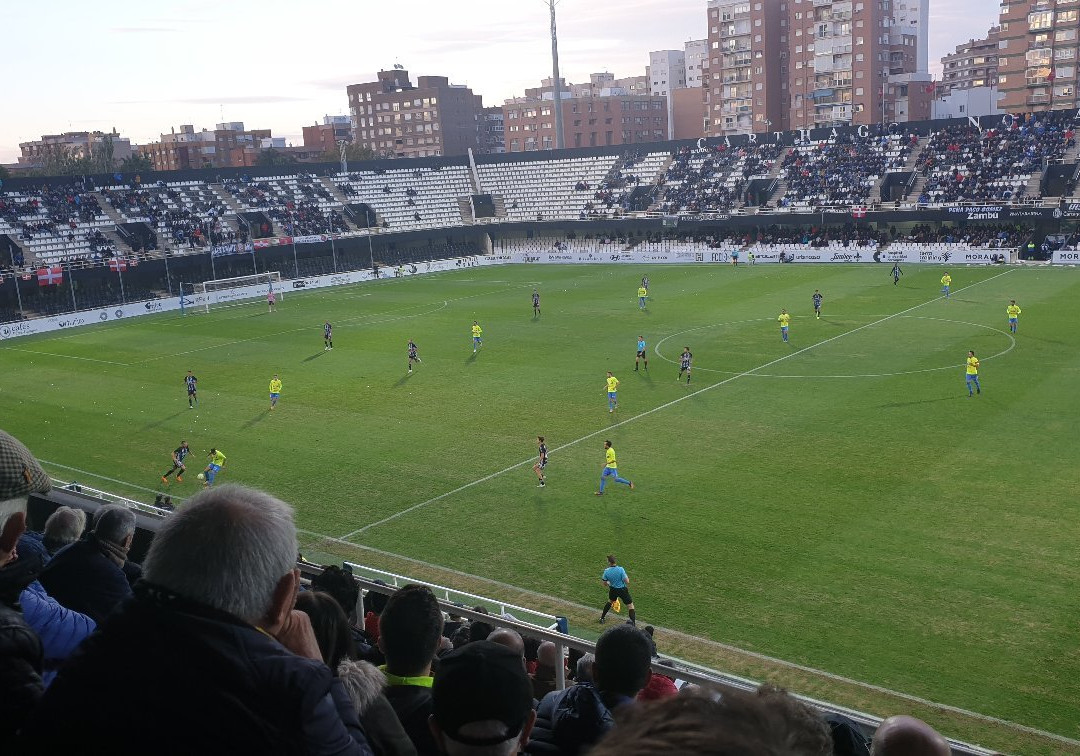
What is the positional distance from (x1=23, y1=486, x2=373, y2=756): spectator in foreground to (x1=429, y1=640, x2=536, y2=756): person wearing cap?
57 cm

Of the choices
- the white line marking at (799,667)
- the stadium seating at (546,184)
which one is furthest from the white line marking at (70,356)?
the stadium seating at (546,184)

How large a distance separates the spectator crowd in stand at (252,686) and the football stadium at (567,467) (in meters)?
0.01

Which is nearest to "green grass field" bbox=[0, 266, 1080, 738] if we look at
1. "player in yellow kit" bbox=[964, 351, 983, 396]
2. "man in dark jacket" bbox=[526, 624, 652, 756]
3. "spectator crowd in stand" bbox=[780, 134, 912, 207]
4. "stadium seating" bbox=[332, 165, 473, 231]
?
"player in yellow kit" bbox=[964, 351, 983, 396]

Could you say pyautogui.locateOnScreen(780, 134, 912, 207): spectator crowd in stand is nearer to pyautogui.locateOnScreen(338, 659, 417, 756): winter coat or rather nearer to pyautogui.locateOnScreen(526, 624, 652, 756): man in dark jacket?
pyautogui.locateOnScreen(526, 624, 652, 756): man in dark jacket

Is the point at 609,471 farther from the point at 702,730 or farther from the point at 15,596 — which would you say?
the point at 702,730

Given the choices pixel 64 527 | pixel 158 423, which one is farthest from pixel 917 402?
pixel 64 527

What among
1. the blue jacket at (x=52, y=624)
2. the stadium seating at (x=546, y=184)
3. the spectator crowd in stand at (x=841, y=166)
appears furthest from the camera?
the stadium seating at (x=546, y=184)

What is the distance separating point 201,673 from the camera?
2773 mm

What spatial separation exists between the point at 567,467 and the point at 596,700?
880 inches

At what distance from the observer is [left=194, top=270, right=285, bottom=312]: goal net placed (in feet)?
226

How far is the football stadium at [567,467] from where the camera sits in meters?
3.37

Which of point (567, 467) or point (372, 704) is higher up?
point (372, 704)

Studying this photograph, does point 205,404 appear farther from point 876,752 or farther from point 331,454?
point 876,752

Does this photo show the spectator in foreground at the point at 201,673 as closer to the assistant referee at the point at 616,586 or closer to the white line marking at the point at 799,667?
the white line marking at the point at 799,667
